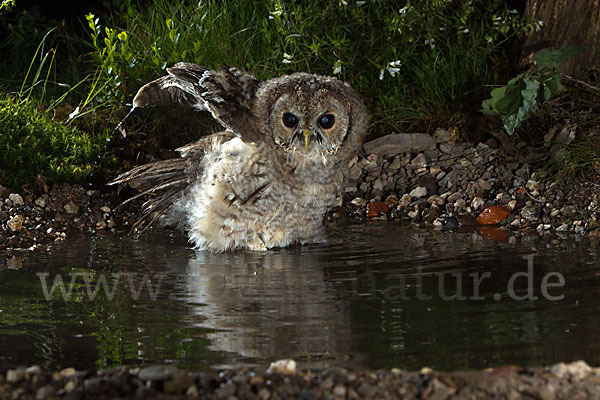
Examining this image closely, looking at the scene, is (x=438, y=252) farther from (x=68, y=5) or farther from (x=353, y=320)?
(x=68, y=5)

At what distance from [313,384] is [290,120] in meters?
2.41

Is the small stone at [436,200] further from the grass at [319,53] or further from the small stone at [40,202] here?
the small stone at [40,202]

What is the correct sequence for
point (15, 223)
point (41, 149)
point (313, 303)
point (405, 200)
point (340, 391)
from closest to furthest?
point (340, 391) → point (313, 303) → point (15, 223) → point (41, 149) → point (405, 200)

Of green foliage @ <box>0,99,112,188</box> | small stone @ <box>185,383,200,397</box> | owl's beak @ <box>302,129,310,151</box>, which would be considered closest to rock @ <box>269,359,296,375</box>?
small stone @ <box>185,383,200,397</box>

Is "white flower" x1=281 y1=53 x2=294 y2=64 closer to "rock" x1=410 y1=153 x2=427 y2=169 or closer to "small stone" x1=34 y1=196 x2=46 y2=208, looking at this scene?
"rock" x1=410 y1=153 x2=427 y2=169

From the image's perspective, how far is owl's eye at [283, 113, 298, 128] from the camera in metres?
4.66

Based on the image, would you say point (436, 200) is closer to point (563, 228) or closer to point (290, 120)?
point (563, 228)

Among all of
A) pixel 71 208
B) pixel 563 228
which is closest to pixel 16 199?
pixel 71 208

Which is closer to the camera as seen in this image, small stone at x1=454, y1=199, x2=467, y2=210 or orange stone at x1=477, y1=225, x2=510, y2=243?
orange stone at x1=477, y1=225, x2=510, y2=243

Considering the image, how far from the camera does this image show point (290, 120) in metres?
4.67

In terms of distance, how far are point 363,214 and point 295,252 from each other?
1.06 metres

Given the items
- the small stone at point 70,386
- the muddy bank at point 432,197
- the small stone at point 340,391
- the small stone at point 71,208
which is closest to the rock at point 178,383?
the small stone at point 70,386

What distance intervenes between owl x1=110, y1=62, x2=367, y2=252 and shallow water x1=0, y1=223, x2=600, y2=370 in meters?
0.17

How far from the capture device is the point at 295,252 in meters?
4.89
